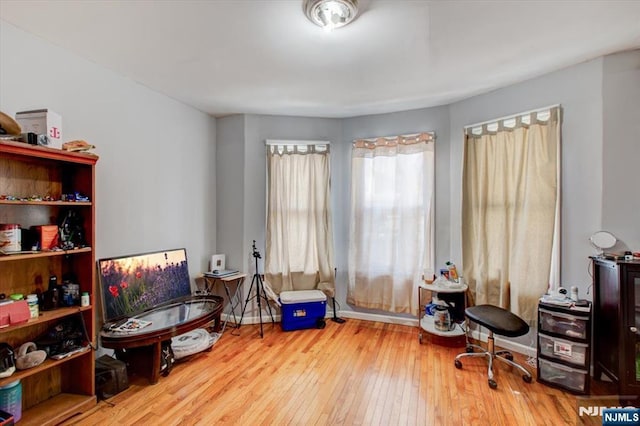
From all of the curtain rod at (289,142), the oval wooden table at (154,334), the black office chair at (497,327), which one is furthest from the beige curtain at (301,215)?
the black office chair at (497,327)

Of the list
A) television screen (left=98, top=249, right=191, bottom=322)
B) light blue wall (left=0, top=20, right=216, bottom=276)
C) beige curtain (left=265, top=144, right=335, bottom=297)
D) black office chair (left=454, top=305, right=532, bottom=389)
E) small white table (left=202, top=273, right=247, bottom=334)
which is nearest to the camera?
light blue wall (left=0, top=20, right=216, bottom=276)

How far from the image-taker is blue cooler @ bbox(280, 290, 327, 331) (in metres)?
3.61

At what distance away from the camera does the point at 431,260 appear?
3541 millimetres

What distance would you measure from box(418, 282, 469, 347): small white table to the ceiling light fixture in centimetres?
260

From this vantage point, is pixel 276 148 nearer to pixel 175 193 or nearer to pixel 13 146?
pixel 175 193

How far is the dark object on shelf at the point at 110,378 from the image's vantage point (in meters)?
2.27

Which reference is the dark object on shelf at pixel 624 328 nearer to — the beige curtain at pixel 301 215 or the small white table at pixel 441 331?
the small white table at pixel 441 331

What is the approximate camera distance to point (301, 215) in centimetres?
391

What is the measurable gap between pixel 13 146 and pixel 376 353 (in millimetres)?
3279

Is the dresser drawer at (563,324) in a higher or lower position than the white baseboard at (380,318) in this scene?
higher

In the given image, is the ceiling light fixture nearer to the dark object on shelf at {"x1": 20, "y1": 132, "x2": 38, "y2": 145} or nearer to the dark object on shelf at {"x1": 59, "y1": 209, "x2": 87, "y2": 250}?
the dark object on shelf at {"x1": 20, "y1": 132, "x2": 38, "y2": 145}

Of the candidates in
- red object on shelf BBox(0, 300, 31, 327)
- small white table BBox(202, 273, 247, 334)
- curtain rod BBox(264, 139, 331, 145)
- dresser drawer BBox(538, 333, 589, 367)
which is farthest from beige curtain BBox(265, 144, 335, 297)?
red object on shelf BBox(0, 300, 31, 327)

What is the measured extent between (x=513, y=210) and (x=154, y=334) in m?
3.43

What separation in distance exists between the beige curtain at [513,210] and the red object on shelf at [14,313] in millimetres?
3737
